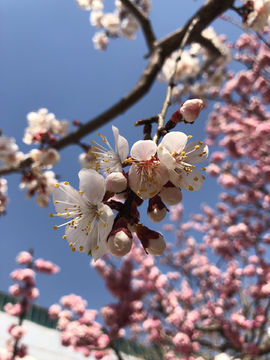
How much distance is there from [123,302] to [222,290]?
2.18 metres

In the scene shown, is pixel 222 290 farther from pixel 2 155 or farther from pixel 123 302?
pixel 2 155

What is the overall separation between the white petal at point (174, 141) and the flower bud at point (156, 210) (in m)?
0.17

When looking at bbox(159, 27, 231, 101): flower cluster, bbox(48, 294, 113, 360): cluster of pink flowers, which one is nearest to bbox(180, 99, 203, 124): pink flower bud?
bbox(159, 27, 231, 101): flower cluster

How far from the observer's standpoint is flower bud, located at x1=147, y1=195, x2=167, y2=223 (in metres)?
0.76

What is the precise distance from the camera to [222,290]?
17.0ft

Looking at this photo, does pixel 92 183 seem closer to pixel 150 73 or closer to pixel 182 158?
pixel 182 158

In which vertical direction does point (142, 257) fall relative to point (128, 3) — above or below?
below

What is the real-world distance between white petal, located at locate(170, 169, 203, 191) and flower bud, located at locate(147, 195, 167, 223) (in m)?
0.08

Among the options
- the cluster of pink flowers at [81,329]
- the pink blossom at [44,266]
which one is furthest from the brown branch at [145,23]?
the pink blossom at [44,266]

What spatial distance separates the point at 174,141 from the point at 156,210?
0.76 ft

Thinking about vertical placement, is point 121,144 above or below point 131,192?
above

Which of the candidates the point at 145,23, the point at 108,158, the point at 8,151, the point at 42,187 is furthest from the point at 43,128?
the point at 108,158

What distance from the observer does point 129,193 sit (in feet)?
2.50

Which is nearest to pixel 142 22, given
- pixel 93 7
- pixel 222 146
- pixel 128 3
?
pixel 128 3
